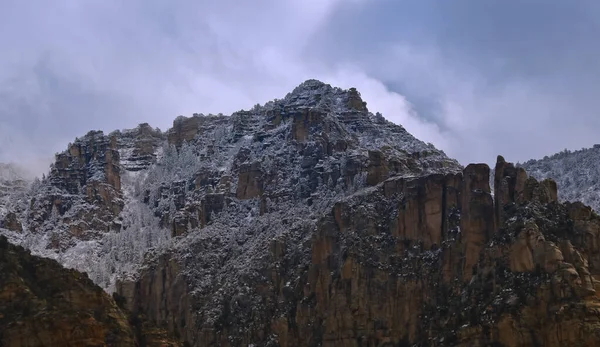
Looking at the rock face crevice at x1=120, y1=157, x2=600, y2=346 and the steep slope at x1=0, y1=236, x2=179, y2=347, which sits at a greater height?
the rock face crevice at x1=120, y1=157, x2=600, y2=346

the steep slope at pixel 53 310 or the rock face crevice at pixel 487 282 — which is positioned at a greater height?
the rock face crevice at pixel 487 282

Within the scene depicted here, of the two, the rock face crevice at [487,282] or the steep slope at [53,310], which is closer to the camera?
the steep slope at [53,310]

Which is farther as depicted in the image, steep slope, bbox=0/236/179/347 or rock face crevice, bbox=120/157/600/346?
rock face crevice, bbox=120/157/600/346

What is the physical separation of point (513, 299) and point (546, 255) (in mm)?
7308

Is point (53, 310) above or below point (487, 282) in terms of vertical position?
below

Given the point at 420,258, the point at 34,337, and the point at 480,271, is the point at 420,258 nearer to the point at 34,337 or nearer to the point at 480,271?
the point at 480,271

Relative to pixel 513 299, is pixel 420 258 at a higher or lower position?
higher

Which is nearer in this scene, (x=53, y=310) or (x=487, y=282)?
(x=53, y=310)

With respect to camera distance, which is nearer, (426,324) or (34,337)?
(34,337)

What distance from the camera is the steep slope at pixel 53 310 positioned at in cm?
9462

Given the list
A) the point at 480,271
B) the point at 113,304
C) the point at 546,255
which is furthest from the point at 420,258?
the point at 113,304

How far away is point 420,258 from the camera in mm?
198375

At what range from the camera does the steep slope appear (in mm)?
94625

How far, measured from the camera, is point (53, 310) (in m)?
96.4
